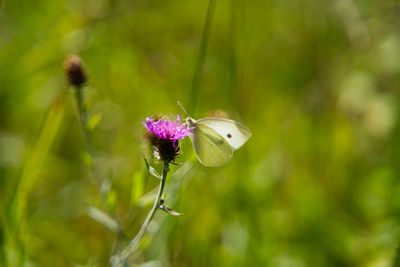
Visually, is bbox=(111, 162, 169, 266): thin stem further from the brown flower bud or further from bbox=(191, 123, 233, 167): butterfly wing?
the brown flower bud

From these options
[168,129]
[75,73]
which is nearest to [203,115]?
[75,73]

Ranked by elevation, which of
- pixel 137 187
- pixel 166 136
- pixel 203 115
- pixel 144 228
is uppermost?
pixel 203 115

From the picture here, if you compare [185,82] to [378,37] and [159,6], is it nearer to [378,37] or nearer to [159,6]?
[159,6]

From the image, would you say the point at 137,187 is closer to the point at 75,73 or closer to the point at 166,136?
the point at 166,136

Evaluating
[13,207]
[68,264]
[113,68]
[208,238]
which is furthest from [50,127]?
[113,68]

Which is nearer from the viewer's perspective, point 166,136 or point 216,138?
point 166,136

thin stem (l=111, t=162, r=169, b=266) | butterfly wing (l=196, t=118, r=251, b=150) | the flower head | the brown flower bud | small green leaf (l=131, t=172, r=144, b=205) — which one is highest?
the brown flower bud

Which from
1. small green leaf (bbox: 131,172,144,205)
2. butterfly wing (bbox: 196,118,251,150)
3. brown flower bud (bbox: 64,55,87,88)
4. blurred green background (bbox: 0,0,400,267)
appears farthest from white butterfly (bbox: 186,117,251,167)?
brown flower bud (bbox: 64,55,87,88)
